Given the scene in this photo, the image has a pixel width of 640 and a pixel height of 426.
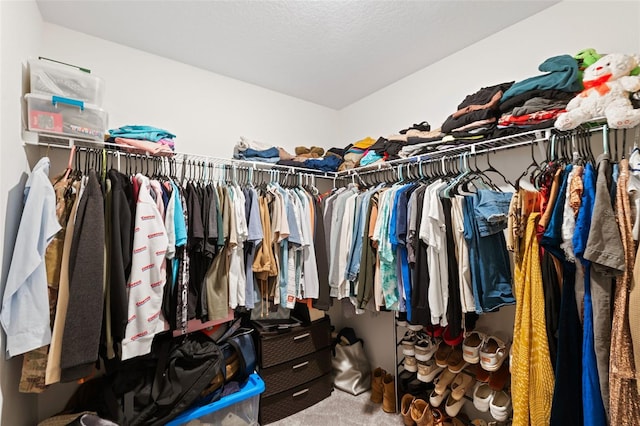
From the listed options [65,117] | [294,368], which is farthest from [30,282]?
[294,368]

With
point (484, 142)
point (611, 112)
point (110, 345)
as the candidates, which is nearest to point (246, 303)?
point (110, 345)

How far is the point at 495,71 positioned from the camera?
1859 millimetres

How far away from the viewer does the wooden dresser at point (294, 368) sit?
6.64 ft

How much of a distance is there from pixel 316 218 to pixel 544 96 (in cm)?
148

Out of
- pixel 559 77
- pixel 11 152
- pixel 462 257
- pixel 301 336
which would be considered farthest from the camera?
pixel 301 336

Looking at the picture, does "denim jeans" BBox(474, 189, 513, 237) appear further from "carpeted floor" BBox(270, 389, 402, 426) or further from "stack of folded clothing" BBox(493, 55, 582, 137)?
"carpeted floor" BBox(270, 389, 402, 426)

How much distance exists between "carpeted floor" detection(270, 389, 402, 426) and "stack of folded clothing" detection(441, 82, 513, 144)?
1.95m

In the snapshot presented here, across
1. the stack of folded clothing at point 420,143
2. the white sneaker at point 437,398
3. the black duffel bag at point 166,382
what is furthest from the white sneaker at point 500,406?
the black duffel bag at point 166,382

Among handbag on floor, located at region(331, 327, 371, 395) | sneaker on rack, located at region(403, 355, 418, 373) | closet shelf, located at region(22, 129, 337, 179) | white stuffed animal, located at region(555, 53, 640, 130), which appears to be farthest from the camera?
handbag on floor, located at region(331, 327, 371, 395)

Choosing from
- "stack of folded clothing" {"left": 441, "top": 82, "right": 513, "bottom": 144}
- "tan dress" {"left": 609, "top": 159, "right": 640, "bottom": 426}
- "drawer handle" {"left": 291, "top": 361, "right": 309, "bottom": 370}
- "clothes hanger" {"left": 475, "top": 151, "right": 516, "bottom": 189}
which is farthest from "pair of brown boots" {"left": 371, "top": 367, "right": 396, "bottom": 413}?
"stack of folded clothing" {"left": 441, "top": 82, "right": 513, "bottom": 144}

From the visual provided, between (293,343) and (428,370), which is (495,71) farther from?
(293,343)

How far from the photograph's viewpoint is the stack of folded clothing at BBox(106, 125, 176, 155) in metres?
1.60

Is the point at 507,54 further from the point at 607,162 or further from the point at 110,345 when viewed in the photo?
the point at 110,345

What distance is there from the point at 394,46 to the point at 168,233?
74.1 inches
